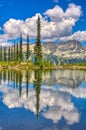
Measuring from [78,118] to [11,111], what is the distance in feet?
14.9

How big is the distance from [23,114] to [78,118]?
10.5 ft

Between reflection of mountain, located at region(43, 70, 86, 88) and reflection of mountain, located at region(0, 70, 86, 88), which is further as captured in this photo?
reflection of mountain, located at region(0, 70, 86, 88)

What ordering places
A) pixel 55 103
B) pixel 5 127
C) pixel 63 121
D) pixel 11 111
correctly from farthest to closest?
pixel 55 103, pixel 11 111, pixel 63 121, pixel 5 127

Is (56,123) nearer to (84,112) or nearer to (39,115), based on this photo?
(39,115)

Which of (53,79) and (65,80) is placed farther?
(53,79)

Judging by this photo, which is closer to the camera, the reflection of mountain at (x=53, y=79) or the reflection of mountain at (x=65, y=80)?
the reflection of mountain at (x=65, y=80)

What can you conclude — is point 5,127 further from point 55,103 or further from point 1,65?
point 1,65

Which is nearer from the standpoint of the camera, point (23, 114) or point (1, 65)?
point (23, 114)

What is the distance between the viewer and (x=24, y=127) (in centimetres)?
1475

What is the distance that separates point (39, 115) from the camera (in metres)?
17.8

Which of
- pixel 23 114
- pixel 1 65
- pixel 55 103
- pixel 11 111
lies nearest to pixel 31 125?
pixel 23 114

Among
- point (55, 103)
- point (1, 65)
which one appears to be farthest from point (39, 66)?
point (55, 103)

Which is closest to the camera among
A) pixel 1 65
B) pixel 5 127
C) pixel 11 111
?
pixel 5 127

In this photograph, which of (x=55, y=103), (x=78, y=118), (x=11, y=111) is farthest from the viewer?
(x=55, y=103)
